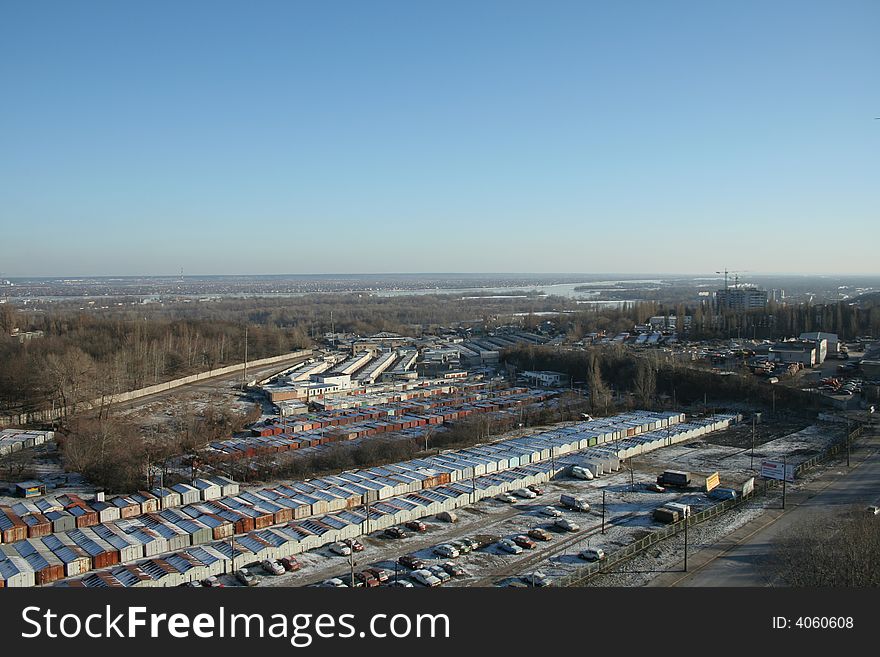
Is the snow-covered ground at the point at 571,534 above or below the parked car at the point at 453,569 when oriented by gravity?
below

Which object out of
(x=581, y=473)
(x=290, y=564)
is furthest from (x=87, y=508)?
(x=581, y=473)

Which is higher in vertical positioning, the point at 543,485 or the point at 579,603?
the point at 579,603

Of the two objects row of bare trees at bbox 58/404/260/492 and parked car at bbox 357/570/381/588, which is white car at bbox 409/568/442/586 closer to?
parked car at bbox 357/570/381/588

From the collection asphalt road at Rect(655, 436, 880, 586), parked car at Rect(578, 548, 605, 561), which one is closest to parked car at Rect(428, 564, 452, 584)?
parked car at Rect(578, 548, 605, 561)

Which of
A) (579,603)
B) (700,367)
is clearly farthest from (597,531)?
(700,367)

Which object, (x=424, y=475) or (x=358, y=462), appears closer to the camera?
(x=424, y=475)

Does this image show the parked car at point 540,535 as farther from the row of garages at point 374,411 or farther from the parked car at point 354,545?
the row of garages at point 374,411

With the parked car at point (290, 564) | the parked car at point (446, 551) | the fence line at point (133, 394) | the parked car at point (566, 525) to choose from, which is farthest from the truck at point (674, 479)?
the fence line at point (133, 394)

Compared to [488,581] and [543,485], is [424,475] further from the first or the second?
[488,581]
